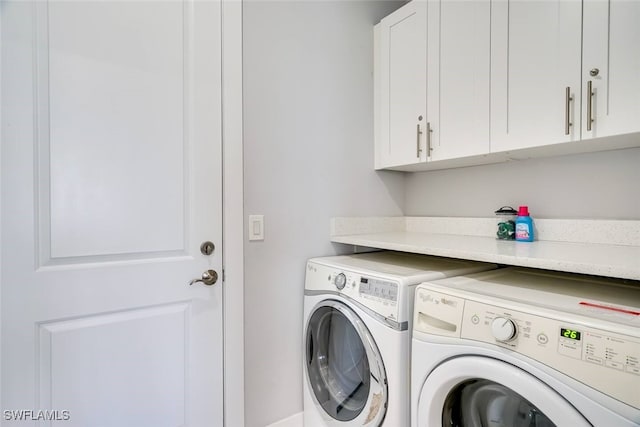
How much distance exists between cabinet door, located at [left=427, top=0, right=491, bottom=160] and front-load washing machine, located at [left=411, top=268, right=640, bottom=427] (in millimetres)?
667

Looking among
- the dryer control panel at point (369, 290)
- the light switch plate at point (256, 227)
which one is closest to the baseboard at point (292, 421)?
the dryer control panel at point (369, 290)

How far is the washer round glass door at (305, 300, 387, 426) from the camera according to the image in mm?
1223

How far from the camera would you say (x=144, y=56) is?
1304 mm

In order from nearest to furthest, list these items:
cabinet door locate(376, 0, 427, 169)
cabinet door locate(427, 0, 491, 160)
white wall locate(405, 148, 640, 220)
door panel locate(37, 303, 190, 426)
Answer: door panel locate(37, 303, 190, 426) < white wall locate(405, 148, 640, 220) < cabinet door locate(427, 0, 491, 160) < cabinet door locate(376, 0, 427, 169)

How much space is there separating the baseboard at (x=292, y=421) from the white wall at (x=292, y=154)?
0.08 ft

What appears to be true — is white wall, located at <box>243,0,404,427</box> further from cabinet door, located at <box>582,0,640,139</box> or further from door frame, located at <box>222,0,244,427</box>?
cabinet door, located at <box>582,0,640,139</box>

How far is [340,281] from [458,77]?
109 cm

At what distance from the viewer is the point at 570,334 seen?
0.77 meters

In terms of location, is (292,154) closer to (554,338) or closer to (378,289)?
(378,289)

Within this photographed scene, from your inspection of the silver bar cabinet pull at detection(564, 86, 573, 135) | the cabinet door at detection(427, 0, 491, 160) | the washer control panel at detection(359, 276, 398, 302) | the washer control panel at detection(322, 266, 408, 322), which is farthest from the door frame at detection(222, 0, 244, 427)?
the silver bar cabinet pull at detection(564, 86, 573, 135)

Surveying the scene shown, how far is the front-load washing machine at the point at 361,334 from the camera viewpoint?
1.15 m

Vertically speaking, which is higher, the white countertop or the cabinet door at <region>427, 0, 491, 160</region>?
the cabinet door at <region>427, 0, 491, 160</region>

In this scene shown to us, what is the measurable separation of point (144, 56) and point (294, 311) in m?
1.31

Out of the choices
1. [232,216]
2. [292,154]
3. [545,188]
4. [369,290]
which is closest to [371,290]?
[369,290]
